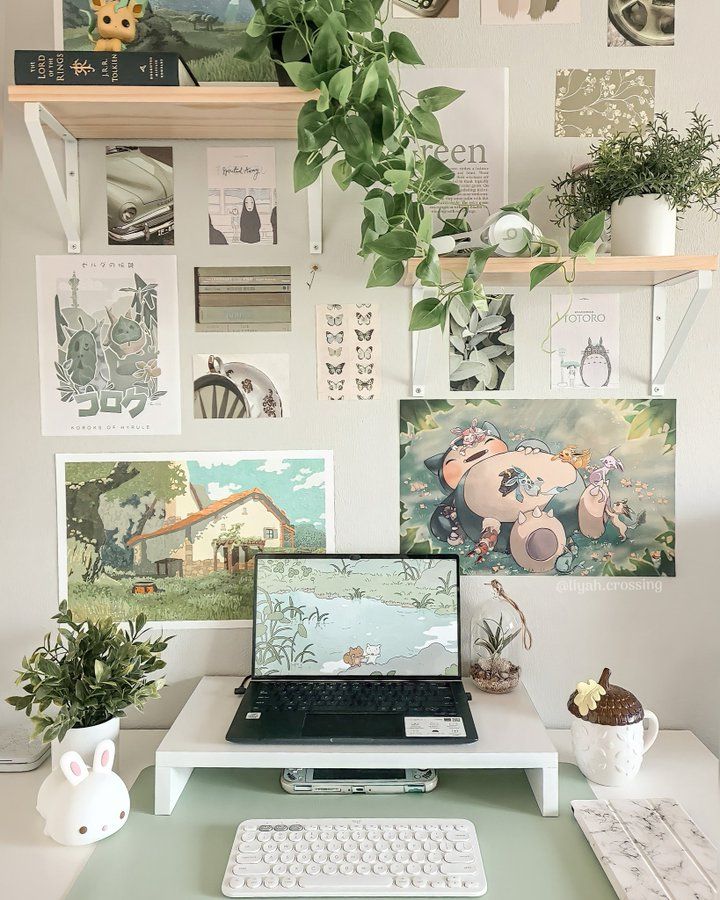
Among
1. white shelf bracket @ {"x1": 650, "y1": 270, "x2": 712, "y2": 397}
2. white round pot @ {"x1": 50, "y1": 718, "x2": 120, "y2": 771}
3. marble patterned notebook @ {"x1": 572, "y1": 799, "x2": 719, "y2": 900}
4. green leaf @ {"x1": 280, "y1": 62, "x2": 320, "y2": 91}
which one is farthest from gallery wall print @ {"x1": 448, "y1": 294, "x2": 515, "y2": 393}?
white round pot @ {"x1": 50, "y1": 718, "x2": 120, "y2": 771}

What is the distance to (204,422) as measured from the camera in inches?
50.8

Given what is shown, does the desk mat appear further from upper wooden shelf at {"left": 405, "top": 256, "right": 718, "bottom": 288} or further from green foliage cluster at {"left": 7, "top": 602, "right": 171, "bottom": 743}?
upper wooden shelf at {"left": 405, "top": 256, "right": 718, "bottom": 288}

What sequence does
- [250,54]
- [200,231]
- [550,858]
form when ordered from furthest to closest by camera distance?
[200,231] → [250,54] → [550,858]

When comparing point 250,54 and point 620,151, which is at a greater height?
point 250,54

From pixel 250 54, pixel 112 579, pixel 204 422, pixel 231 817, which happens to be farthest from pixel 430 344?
pixel 231 817

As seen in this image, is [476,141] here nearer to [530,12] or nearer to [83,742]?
[530,12]

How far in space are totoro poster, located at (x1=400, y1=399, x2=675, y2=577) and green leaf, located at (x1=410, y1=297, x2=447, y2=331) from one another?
245mm

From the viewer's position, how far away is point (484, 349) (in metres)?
1.28

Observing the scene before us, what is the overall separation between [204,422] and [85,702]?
472 millimetres

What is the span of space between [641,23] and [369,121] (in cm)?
57

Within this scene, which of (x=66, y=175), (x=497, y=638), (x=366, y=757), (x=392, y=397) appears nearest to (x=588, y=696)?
(x=497, y=638)

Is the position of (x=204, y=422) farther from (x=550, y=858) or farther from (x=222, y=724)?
(x=550, y=858)

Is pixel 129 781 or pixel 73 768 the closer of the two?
pixel 73 768

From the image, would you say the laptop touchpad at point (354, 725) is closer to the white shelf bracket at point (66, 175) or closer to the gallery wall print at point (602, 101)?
the white shelf bracket at point (66, 175)
